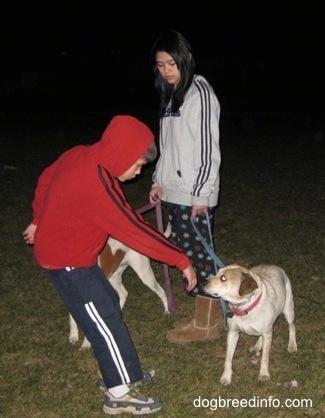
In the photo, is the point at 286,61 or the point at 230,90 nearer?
the point at 230,90

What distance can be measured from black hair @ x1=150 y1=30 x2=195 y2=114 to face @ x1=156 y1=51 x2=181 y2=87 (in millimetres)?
22

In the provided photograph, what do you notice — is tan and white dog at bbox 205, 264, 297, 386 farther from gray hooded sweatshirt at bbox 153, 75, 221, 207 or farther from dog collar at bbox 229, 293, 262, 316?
gray hooded sweatshirt at bbox 153, 75, 221, 207

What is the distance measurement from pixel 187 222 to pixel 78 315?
1.18 m

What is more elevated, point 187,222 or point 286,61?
point 187,222

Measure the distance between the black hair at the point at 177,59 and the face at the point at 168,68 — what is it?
0.07 feet

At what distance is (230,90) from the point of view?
76.3 feet

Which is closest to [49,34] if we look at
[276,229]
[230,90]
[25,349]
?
[230,90]

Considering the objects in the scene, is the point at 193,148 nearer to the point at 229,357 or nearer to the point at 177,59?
the point at 177,59

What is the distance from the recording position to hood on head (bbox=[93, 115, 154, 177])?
324 centimetres

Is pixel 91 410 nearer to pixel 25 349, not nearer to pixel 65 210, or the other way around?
pixel 25 349

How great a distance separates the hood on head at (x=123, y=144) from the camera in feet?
10.6

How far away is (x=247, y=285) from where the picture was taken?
388cm

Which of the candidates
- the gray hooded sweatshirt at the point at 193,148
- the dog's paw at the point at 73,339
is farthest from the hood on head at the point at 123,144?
the dog's paw at the point at 73,339

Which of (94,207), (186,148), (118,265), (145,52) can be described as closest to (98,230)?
(94,207)
